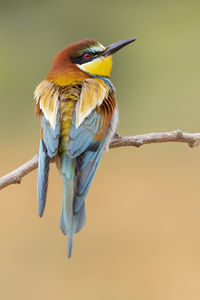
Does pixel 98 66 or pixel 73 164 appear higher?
pixel 98 66

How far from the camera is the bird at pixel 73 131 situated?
72.6 inches

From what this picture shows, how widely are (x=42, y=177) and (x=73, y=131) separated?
0.19 m

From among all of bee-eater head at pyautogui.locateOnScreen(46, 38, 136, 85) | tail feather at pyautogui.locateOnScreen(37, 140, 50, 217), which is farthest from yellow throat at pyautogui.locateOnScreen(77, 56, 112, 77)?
tail feather at pyautogui.locateOnScreen(37, 140, 50, 217)

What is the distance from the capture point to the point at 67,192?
1.85m

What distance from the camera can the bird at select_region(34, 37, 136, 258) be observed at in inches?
72.6

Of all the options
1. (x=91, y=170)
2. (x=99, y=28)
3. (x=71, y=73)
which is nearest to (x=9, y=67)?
(x=99, y=28)

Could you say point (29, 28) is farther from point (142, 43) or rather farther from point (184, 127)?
point (184, 127)

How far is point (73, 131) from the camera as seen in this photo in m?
1.93

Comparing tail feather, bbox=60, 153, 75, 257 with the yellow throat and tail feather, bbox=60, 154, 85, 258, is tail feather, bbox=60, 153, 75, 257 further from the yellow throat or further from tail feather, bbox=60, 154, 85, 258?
the yellow throat

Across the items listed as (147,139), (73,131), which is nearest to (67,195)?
(73,131)

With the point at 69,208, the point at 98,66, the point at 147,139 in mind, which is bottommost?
the point at 69,208

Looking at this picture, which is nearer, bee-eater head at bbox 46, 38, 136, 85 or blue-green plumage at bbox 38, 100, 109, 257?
blue-green plumage at bbox 38, 100, 109, 257

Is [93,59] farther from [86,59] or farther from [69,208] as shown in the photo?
[69,208]

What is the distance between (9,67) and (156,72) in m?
1.19
